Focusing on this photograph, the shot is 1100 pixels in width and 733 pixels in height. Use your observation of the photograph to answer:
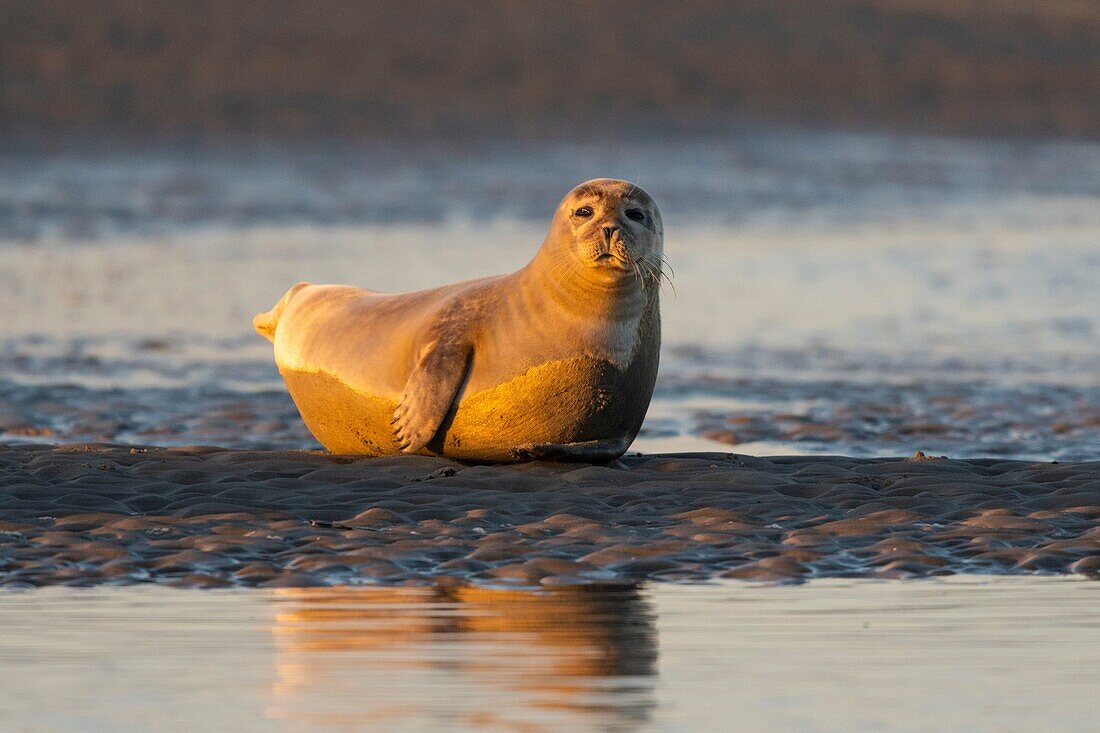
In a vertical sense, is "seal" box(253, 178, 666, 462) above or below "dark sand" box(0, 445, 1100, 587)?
above

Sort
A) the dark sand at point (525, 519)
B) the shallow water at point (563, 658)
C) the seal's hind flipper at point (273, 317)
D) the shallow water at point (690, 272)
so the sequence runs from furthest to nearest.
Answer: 1. the shallow water at point (690, 272)
2. the seal's hind flipper at point (273, 317)
3. the dark sand at point (525, 519)
4. the shallow water at point (563, 658)

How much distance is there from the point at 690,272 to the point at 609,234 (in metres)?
13.4

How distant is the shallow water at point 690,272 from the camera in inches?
547

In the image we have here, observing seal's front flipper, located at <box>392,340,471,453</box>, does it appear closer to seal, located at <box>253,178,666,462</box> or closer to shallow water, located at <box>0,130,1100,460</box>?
seal, located at <box>253,178,666,462</box>

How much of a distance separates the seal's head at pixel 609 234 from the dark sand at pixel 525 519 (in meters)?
0.85

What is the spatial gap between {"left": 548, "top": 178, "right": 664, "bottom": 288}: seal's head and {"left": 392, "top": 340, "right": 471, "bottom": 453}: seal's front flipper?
2.06 feet

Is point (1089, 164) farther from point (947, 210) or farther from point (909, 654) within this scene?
point (909, 654)

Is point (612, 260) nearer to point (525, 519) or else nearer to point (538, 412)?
point (538, 412)

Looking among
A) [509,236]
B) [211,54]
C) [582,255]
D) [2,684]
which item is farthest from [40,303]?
[211,54]

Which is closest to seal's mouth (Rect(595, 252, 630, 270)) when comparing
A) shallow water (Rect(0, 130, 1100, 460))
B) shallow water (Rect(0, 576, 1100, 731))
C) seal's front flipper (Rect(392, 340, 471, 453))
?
seal's front flipper (Rect(392, 340, 471, 453))

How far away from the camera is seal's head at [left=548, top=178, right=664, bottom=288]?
9719mm

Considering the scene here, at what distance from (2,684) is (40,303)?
48.4 feet

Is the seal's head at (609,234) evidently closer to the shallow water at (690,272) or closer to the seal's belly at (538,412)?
the seal's belly at (538,412)

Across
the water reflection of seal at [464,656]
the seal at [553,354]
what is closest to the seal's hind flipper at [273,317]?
the seal at [553,354]
